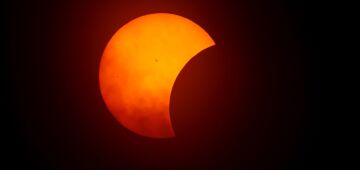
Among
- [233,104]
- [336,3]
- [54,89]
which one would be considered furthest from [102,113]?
[336,3]

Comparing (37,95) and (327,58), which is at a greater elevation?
(327,58)

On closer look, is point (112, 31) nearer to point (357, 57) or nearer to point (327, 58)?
point (327, 58)

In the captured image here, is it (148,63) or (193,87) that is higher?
(148,63)
